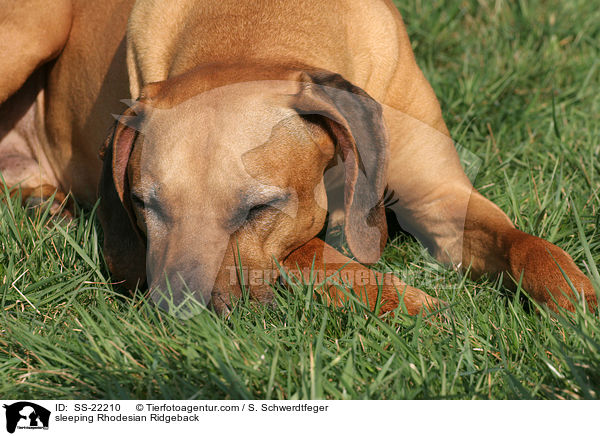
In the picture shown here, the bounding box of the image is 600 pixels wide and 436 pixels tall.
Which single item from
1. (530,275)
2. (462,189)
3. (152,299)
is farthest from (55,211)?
(530,275)

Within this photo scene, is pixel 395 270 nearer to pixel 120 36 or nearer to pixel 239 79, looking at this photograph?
pixel 239 79

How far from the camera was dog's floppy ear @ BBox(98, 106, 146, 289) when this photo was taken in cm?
266

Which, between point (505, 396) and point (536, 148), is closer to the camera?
point (505, 396)

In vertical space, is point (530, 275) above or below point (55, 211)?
above

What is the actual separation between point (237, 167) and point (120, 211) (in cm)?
73

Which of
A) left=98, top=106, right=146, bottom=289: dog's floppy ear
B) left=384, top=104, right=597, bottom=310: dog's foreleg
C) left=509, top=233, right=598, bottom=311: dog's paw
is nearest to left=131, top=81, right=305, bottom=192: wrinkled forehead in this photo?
left=98, top=106, right=146, bottom=289: dog's floppy ear

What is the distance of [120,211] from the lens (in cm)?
289

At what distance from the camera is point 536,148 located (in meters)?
4.13

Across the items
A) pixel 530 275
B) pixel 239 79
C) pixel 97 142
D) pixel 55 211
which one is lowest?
pixel 55 211

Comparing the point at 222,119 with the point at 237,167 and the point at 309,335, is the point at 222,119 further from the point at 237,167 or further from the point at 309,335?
the point at 309,335
